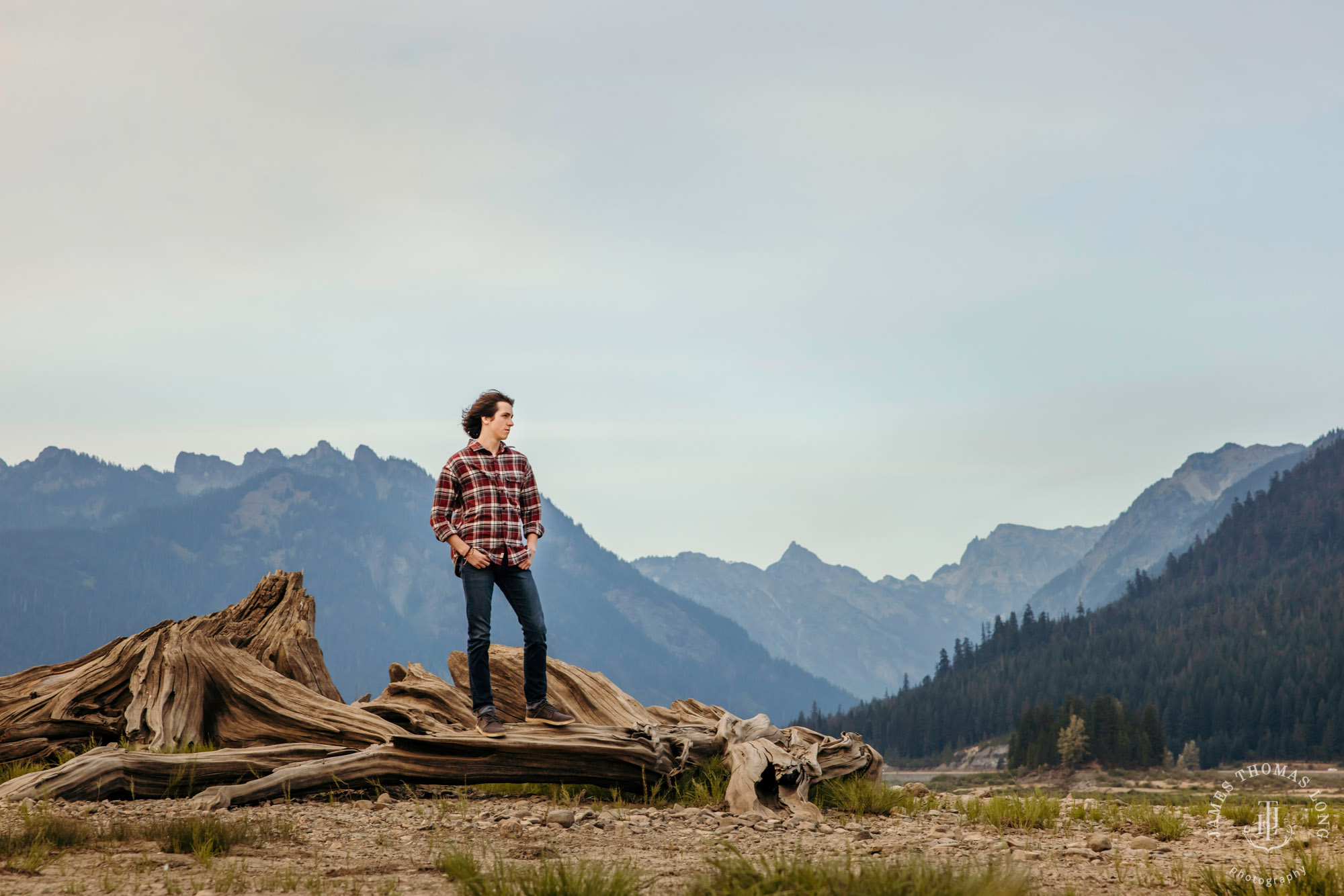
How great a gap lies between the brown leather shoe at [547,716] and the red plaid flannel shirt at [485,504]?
1899 mm

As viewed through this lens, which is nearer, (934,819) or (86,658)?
(934,819)

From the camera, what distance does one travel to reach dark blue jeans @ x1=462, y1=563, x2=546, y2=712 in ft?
36.3

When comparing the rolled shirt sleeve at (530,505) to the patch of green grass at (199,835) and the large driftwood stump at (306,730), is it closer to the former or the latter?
the large driftwood stump at (306,730)

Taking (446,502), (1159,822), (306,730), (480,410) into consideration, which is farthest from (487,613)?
(1159,822)

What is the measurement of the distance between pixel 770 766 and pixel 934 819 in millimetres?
1953

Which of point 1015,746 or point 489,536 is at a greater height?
point 489,536

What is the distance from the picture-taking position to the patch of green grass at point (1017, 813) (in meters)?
10.9

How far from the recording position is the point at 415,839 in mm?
8562

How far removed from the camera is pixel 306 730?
13602 mm

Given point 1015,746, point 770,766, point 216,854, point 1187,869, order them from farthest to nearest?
1. point 1015,746
2. point 770,766
3. point 1187,869
4. point 216,854

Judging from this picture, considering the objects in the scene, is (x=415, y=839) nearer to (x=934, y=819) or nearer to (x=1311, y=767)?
(x=934, y=819)

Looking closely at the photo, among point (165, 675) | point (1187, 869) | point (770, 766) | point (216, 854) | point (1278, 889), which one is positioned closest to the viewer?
point (1278, 889)

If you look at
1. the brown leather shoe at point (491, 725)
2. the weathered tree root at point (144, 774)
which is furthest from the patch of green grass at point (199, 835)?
the brown leather shoe at point (491, 725)

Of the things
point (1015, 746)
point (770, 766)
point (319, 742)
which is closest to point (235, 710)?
point (319, 742)
